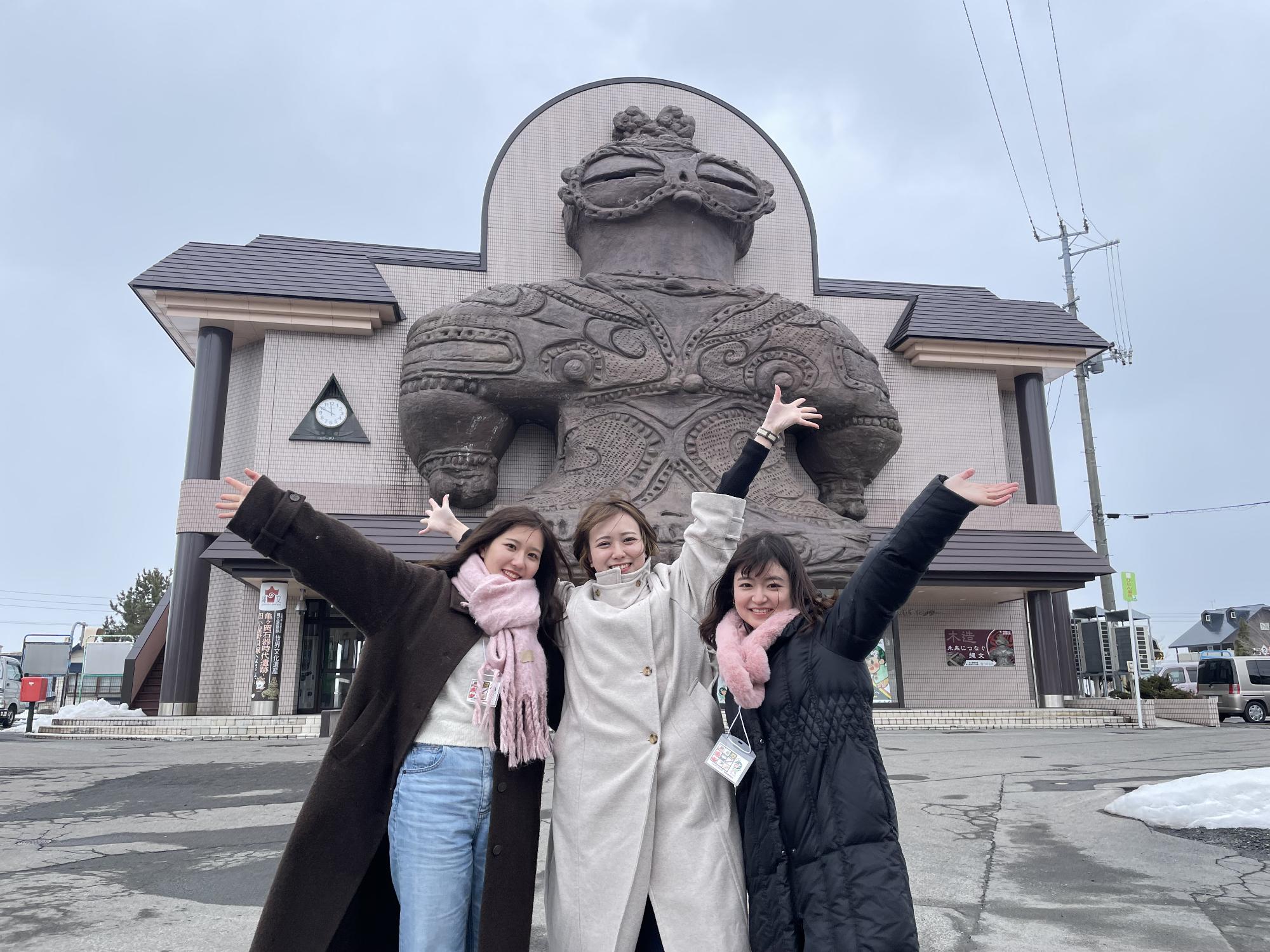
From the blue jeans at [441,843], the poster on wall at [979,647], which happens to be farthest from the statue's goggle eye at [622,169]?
the blue jeans at [441,843]

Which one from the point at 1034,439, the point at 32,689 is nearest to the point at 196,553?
the point at 32,689

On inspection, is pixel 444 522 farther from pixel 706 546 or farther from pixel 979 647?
pixel 979 647

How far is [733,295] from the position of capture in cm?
1155

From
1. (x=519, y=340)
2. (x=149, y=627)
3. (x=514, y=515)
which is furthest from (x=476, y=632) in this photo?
(x=149, y=627)

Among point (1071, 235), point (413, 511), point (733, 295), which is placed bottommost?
point (413, 511)

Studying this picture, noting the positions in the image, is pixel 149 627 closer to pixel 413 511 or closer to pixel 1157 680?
pixel 413 511

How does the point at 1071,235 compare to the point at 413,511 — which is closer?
the point at 413,511

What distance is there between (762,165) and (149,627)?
12231 millimetres

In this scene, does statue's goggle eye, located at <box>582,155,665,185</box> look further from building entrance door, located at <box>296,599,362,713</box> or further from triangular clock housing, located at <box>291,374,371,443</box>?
building entrance door, located at <box>296,599,362,713</box>

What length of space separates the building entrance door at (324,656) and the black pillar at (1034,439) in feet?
35.9

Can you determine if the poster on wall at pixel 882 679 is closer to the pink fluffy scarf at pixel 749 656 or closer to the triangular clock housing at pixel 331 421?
the triangular clock housing at pixel 331 421

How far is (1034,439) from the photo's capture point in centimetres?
1438

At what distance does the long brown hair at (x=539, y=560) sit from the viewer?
237 centimetres

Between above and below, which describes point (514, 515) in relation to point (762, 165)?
below
